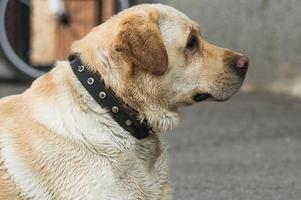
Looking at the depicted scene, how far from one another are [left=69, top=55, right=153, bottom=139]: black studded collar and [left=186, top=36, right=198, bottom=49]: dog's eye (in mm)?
472

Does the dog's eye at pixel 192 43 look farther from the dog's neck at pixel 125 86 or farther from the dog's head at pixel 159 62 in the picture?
the dog's neck at pixel 125 86

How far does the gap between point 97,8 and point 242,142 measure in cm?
353

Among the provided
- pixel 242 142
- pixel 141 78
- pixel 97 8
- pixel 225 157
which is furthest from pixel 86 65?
pixel 97 8

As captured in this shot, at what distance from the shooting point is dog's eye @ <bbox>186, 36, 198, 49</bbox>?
4.55 m

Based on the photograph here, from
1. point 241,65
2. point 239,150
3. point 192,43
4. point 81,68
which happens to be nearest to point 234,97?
point 239,150

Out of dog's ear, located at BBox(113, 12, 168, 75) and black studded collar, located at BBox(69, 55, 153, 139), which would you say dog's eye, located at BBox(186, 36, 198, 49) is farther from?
black studded collar, located at BBox(69, 55, 153, 139)

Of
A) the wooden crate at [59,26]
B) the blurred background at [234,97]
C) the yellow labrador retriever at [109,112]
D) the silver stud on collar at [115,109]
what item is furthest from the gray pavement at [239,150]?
the silver stud on collar at [115,109]

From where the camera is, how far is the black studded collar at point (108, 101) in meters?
4.34

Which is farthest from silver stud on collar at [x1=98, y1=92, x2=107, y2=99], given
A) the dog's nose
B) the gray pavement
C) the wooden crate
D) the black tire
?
the wooden crate

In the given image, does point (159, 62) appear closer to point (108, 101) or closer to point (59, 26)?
point (108, 101)

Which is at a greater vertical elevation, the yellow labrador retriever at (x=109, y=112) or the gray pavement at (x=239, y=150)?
the yellow labrador retriever at (x=109, y=112)

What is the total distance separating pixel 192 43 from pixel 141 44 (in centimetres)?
40

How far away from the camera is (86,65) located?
173 inches

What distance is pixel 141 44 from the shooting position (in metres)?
4.27
